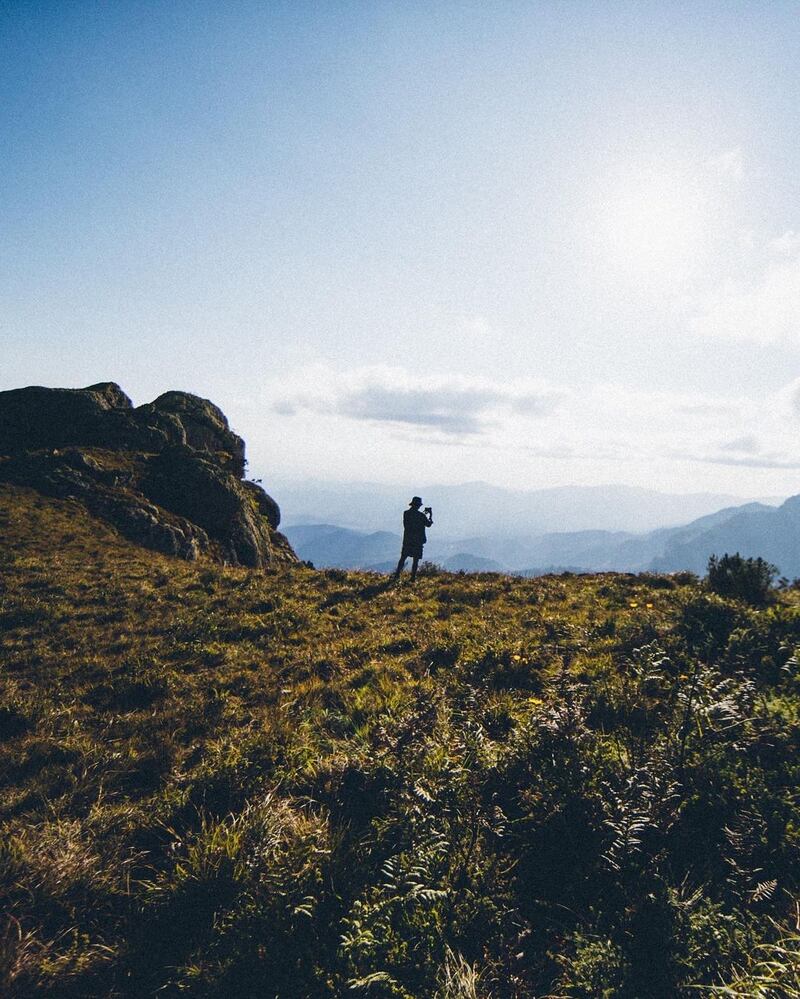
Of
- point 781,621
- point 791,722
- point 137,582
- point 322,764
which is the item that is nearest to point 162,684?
point 322,764

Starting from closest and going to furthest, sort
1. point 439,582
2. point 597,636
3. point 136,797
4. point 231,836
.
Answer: point 231,836, point 136,797, point 597,636, point 439,582

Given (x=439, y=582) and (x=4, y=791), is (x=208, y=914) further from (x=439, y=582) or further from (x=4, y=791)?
(x=439, y=582)

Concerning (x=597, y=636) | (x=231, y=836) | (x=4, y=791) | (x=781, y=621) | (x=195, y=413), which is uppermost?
(x=195, y=413)

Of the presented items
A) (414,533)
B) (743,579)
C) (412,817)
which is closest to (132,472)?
(414,533)

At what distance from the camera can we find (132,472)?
29641 millimetres

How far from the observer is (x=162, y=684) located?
8562mm

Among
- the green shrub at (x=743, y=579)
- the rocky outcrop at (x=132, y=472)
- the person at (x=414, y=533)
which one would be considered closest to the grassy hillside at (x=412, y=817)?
the green shrub at (x=743, y=579)

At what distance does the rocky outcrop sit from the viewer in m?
25.5

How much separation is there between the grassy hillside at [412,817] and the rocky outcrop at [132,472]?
1740 centimetres

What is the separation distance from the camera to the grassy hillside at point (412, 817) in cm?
359

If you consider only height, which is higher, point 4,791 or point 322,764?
point 322,764

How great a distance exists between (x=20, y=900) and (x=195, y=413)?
41.9 meters

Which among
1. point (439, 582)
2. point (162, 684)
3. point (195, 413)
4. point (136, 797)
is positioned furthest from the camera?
point (195, 413)

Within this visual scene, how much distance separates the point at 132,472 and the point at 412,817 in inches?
1195
